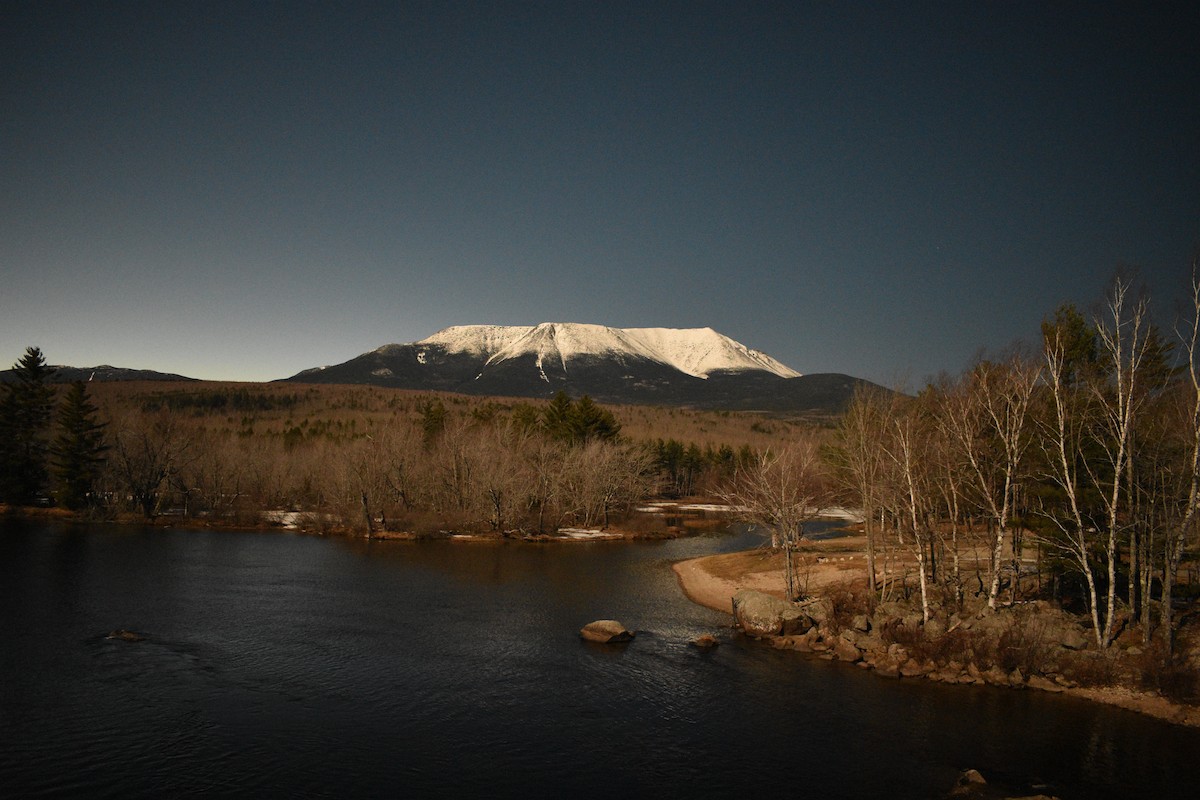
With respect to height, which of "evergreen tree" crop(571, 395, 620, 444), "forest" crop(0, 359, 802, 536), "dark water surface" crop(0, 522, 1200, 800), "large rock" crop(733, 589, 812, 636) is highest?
"evergreen tree" crop(571, 395, 620, 444)

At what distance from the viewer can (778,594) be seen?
45656 mm

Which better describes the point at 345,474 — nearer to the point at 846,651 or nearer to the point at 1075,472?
the point at 846,651

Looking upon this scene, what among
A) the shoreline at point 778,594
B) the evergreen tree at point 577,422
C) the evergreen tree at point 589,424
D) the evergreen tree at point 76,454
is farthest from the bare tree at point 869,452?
the evergreen tree at point 76,454

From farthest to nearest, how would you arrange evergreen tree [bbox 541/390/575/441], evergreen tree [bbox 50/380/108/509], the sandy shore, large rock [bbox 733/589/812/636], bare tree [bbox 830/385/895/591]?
evergreen tree [bbox 541/390/575/441]
evergreen tree [bbox 50/380/108/509]
the sandy shore
large rock [bbox 733/589/812/636]
bare tree [bbox 830/385/895/591]

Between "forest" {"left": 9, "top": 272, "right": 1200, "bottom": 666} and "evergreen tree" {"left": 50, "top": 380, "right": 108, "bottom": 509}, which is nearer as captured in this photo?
"forest" {"left": 9, "top": 272, "right": 1200, "bottom": 666}

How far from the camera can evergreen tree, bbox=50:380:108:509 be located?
3135 inches

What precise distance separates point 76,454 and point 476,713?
75.6 metres

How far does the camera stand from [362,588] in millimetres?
47969

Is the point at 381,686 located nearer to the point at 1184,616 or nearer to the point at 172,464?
the point at 1184,616

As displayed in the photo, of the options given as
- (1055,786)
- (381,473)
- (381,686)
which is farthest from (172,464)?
(1055,786)

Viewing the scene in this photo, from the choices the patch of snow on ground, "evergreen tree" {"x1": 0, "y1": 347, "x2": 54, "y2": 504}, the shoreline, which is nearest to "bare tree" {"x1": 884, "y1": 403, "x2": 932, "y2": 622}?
the shoreline

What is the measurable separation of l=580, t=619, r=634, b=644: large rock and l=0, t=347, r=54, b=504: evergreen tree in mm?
76072

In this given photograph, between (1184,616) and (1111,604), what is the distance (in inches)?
210

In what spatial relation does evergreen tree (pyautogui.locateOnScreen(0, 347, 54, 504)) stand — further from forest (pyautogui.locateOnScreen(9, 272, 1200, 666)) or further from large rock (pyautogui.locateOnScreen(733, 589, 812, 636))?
large rock (pyautogui.locateOnScreen(733, 589, 812, 636))
